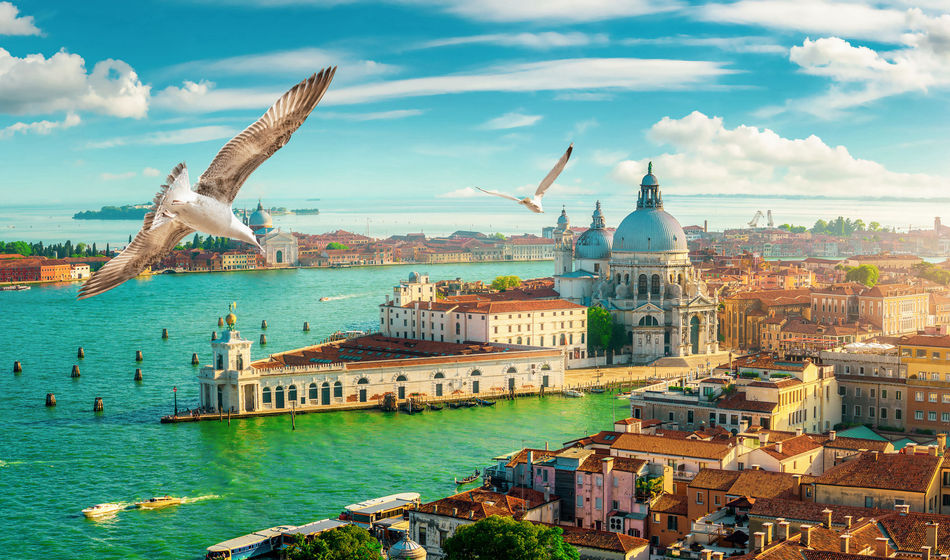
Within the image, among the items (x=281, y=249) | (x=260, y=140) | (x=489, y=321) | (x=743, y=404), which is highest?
(x=281, y=249)

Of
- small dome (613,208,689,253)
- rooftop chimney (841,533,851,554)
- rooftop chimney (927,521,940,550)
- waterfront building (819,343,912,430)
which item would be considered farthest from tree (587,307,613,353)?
rooftop chimney (841,533,851,554)

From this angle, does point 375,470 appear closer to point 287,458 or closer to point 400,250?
point 287,458

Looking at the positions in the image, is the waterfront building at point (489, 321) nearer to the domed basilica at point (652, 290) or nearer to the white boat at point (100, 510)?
the domed basilica at point (652, 290)

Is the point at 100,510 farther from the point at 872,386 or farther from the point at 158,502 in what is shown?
the point at 872,386

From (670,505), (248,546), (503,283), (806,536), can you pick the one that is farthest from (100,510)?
(503,283)

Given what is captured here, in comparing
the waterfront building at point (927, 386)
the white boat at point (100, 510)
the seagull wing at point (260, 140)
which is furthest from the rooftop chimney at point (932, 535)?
the white boat at point (100, 510)

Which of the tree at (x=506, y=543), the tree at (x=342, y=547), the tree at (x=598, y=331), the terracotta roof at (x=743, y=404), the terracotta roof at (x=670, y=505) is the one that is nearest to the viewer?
the tree at (x=506, y=543)
